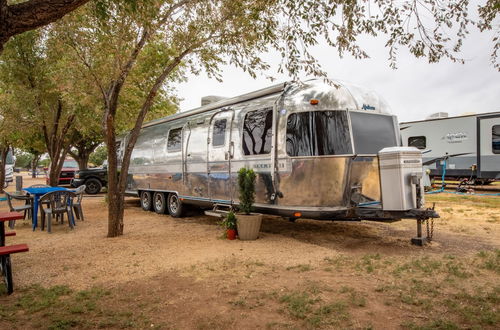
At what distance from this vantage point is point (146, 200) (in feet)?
38.5

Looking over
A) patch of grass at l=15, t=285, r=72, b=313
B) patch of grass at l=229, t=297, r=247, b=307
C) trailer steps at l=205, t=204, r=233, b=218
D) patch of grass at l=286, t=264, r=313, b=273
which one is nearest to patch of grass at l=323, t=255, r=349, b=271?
patch of grass at l=286, t=264, r=313, b=273

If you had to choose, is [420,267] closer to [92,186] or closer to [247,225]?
[247,225]

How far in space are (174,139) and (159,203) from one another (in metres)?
2.21

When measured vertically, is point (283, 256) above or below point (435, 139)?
below

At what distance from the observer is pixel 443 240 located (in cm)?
660

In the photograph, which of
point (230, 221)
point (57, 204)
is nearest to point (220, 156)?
point (230, 221)

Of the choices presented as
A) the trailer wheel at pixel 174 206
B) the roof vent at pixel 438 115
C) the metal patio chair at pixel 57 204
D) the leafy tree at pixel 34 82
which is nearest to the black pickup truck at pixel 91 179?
the leafy tree at pixel 34 82

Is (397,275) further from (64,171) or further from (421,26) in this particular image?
(64,171)

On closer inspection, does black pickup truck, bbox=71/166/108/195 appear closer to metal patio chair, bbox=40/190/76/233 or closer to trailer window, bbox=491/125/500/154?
metal patio chair, bbox=40/190/76/233

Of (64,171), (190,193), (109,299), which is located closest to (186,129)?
(190,193)

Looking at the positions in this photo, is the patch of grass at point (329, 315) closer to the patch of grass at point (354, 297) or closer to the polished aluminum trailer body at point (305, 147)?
the patch of grass at point (354, 297)

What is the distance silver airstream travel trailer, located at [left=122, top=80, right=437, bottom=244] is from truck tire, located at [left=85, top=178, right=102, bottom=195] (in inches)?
488

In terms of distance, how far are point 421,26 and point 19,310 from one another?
18.4ft

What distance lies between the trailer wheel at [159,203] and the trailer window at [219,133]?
3.26 meters
